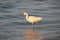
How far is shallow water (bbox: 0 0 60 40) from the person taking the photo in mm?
7094

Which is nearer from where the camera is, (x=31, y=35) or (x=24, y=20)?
(x=31, y=35)

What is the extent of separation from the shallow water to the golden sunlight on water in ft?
0.28

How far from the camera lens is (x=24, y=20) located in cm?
819

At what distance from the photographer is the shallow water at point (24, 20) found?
23.3ft

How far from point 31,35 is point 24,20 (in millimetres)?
1248

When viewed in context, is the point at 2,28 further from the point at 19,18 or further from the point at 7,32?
the point at 19,18

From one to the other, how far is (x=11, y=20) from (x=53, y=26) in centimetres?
147

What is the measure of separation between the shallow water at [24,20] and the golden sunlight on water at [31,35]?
9 cm

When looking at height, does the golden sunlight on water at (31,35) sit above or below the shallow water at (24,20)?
below

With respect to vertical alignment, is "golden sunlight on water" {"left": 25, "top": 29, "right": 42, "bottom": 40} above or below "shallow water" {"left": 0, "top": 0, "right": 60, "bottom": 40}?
below

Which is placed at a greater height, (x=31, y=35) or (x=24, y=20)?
(x=24, y=20)

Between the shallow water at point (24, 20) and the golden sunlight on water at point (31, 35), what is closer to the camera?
the golden sunlight on water at point (31, 35)

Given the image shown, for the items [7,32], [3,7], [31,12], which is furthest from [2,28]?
[3,7]

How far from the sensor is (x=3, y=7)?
9.77 metres
